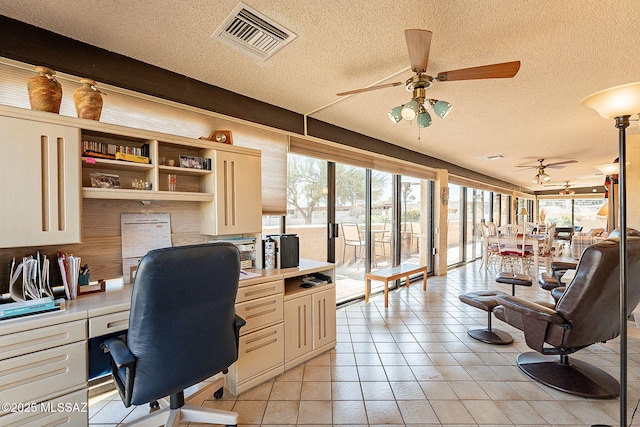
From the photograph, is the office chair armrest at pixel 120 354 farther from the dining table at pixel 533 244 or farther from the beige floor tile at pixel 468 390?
the dining table at pixel 533 244

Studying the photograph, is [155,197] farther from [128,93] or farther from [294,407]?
[294,407]

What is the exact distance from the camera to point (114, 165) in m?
1.77

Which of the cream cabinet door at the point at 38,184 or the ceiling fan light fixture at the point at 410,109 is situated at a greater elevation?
the ceiling fan light fixture at the point at 410,109

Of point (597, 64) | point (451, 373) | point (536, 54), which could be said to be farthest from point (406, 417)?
point (597, 64)

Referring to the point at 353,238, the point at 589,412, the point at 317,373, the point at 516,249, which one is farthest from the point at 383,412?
the point at 516,249

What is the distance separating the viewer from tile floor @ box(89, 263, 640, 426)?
1761 millimetres

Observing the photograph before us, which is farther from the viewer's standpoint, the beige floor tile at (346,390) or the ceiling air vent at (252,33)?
the beige floor tile at (346,390)

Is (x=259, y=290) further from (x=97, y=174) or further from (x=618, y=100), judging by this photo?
(x=618, y=100)

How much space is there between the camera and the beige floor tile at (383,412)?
68.5 inches

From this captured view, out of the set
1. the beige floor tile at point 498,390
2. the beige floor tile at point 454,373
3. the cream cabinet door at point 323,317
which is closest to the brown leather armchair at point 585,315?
the beige floor tile at point 498,390

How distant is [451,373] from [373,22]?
2522 millimetres

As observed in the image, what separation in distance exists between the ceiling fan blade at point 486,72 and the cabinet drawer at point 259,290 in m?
1.81

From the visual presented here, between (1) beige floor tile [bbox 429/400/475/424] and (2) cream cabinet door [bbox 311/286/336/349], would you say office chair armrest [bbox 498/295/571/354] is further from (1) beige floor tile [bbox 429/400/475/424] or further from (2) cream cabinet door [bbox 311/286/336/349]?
(2) cream cabinet door [bbox 311/286/336/349]

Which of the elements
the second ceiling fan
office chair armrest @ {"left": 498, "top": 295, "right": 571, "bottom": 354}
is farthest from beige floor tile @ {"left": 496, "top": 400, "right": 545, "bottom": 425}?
the second ceiling fan
